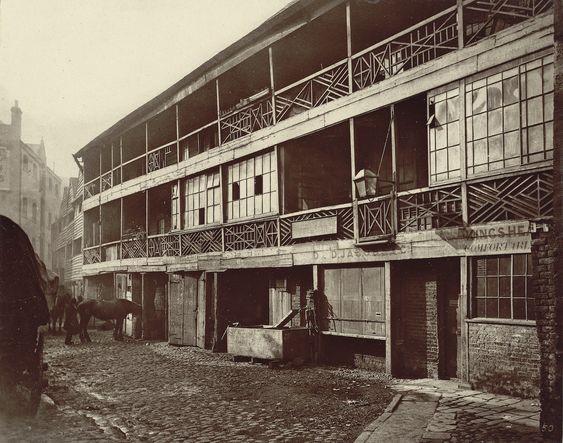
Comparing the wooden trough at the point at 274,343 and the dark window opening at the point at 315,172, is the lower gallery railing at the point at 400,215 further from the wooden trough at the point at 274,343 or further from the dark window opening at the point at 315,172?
the wooden trough at the point at 274,343

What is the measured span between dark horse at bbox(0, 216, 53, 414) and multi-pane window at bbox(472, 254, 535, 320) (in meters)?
7.31

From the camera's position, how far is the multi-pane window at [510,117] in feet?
28.8

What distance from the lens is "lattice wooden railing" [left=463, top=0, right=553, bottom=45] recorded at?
8.85 m

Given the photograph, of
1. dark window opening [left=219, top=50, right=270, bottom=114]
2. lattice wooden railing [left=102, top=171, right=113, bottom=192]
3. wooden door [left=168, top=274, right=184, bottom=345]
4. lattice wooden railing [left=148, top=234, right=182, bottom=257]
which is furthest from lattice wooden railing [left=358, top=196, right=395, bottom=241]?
lattice wooden railing [left=102, top=171, right=113, bottom=192]

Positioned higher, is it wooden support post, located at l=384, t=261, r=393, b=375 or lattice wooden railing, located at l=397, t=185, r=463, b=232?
lattice wooden railing, located at l=397, t=185, r=463, b=232

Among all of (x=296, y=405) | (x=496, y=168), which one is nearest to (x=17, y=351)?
(x=296, y=405)

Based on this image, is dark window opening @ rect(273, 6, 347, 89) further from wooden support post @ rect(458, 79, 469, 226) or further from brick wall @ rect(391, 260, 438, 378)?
brick wall @ rect(391, 260, 438, 378)

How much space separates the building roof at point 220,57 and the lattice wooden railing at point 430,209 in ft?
16.8

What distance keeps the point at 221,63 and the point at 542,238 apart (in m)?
13.4

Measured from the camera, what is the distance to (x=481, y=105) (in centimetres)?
986

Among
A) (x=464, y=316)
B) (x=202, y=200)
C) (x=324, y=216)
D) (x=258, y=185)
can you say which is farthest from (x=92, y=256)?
(x=464, y=316)

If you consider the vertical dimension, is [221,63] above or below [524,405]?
above

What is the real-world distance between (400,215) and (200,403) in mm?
5534

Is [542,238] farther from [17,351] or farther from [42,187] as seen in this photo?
[42,187]
